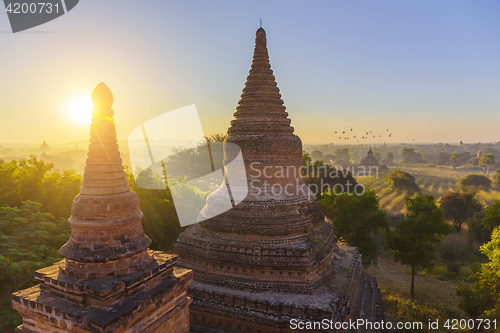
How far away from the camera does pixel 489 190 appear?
6000cm

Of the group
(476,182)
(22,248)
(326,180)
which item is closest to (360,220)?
(326,180)

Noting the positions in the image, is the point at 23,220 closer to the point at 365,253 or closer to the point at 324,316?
the point at 324,316

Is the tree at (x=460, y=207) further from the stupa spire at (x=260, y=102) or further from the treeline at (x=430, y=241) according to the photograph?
the stupa spire at (x=260, y=102)

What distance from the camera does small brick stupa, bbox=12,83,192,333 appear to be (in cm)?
604

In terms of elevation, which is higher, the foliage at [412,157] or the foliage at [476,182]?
the foliage at [412,157]

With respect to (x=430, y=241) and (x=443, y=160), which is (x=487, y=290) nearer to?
(x=430, y=241)

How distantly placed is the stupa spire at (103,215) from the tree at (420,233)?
1734 cm

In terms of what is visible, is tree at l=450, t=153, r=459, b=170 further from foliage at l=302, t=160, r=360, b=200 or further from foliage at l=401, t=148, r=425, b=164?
foliage at l=302, t=160, r=360, b=200

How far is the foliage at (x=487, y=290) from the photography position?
12.8m

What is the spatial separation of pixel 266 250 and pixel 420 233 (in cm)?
1219

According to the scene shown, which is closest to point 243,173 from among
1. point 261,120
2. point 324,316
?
point 261,120

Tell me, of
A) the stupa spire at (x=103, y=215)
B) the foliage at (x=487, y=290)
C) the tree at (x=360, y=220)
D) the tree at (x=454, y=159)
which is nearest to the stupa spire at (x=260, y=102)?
the stupa spire at (x=103, y=215)

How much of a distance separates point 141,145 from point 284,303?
21253mm

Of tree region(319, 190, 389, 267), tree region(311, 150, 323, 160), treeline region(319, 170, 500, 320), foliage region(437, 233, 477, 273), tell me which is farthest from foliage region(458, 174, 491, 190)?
tree region(311, 150, 323, 160)
